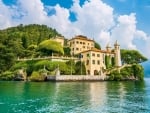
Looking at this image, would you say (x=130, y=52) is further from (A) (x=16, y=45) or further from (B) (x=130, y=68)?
(A) (x=16, y=45)

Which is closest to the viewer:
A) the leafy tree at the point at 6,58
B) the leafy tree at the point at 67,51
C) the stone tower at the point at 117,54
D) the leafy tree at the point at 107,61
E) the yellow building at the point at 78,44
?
the leafy tree at the point at 6,58

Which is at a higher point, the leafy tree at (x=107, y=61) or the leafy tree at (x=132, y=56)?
the leafy tree at (x=132, y=56)

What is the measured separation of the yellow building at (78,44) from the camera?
314ft

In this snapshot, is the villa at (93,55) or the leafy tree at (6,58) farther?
the leafy tree at (6,58)

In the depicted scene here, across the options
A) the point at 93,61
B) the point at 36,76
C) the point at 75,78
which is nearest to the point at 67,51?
the point at 93,61

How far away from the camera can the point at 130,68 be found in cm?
8856

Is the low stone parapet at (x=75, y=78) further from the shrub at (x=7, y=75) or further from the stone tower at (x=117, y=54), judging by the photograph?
the stone tower at (x=117, y=54)

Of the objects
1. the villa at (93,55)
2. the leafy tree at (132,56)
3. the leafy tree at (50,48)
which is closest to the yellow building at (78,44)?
the villa at (93,55)

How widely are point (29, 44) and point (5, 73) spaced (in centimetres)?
2690

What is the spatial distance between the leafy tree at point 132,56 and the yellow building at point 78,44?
13.5m

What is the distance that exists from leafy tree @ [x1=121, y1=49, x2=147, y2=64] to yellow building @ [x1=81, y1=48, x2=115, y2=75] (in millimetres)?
13222

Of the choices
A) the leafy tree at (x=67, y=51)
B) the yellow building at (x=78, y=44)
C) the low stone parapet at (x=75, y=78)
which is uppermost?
the yellow building at (x=78, y=44)

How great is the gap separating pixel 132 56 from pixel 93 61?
20.0 m

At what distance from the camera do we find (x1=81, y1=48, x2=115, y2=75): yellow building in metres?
85.5
